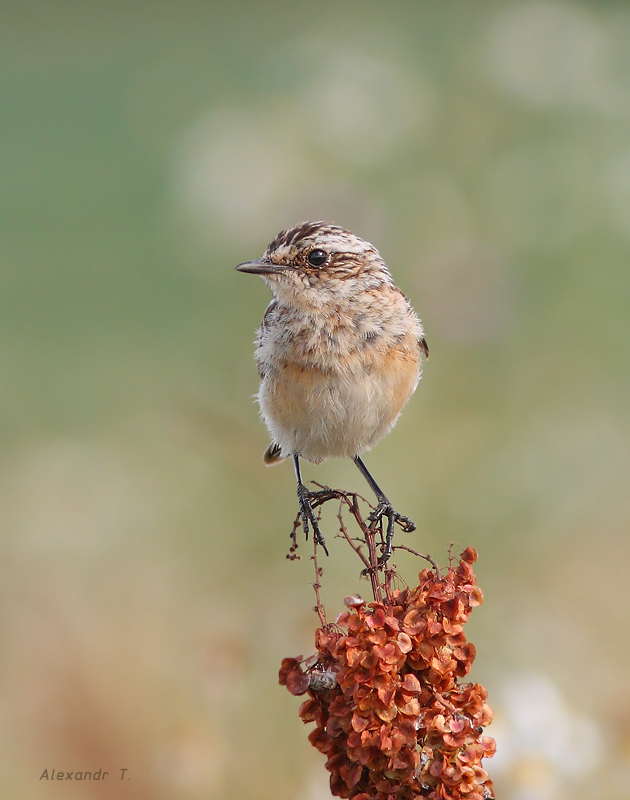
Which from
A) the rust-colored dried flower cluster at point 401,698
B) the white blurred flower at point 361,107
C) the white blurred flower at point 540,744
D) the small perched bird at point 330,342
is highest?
the white blurred flower at point 361,107

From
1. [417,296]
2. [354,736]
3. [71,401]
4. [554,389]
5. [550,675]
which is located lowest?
[354,736]

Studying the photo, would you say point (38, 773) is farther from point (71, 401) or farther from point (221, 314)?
point (221, 314)

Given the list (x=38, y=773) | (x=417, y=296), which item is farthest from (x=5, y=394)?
(x=417, y=296)

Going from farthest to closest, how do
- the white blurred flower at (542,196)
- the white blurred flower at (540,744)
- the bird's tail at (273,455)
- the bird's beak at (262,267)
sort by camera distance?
the white blurred flower at (542,196), the bird's tail at (273,455), the white blurred flower at (540,744), the bird's beak at (262,267)

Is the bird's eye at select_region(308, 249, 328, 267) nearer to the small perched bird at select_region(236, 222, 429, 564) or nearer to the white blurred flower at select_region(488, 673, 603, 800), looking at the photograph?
the small perched bird at select_region(236, 222, 429, 564)

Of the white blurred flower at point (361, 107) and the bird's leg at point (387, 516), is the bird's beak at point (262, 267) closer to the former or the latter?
the bird's leg at point (387, 516)

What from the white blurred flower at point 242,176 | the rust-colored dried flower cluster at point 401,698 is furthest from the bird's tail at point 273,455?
the rust-colored dried flower cluster at point 401,698

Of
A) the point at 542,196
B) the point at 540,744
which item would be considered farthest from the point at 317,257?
the point at 542,196

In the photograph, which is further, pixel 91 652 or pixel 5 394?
pixel 5 394
